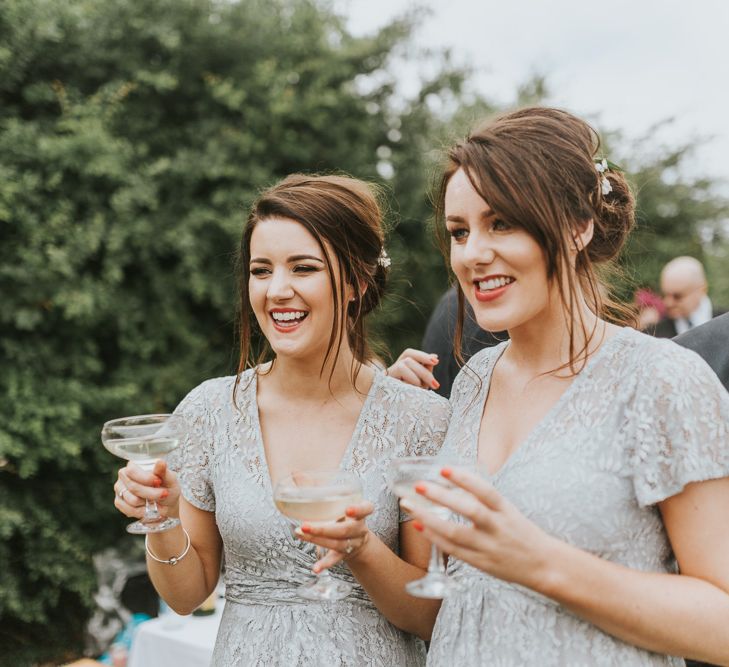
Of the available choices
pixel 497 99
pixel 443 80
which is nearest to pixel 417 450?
pixel 443 80

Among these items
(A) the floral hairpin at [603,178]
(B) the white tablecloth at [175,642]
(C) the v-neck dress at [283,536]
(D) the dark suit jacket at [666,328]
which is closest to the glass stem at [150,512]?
(C) the v-neck dress at [283,536]

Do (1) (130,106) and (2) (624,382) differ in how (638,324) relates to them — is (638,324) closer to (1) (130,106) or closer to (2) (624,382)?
(2) (624,382)

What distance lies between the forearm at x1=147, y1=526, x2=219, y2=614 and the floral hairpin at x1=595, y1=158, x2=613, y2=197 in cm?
159

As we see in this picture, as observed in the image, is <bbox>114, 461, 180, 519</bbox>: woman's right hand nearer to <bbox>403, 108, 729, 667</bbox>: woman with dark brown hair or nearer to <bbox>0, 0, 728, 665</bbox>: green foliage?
<bbox>403, 108, 729, 667</bbox>: woman with dark brown hair

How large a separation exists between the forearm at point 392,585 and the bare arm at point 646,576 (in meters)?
0.57

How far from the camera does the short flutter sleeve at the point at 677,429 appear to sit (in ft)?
5.46

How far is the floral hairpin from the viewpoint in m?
2.11

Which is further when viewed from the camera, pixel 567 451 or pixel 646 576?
pixel 567 451

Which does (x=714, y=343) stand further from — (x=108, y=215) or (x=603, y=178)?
(x=108, y=215)

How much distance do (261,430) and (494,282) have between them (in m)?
1.05

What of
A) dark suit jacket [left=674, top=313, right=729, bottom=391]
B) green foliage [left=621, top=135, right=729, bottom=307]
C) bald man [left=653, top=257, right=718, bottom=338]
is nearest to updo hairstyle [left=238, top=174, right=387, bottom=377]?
dark suit jacket [left=674, top=313, right=729, bottom=391]

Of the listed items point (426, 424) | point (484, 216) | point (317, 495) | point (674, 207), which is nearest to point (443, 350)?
point (426, 424)

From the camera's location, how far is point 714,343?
2455mm

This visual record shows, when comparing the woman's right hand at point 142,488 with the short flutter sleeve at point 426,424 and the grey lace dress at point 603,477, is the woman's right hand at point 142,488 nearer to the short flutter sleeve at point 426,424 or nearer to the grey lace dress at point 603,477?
the short flutter sleeve at point 426,424
